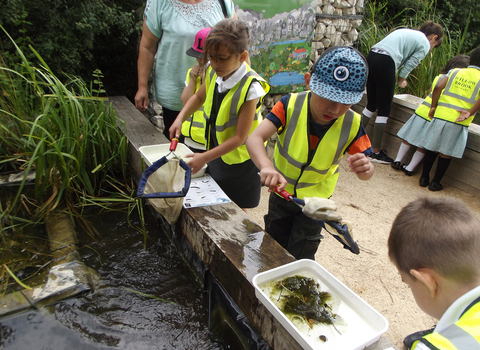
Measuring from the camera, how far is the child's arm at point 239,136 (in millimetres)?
2051

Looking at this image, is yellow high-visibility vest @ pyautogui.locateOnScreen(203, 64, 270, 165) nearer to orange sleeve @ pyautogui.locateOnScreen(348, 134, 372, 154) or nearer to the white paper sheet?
the white paper sheet

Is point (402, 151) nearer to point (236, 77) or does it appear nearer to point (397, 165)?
point (397, 165)

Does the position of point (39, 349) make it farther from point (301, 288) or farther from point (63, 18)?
point (63, 18)

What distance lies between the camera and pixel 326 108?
1.62 m

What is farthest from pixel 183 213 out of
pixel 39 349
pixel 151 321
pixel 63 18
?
pixel 63 18

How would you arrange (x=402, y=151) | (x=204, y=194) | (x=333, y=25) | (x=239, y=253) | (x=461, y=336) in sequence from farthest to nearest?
(x=333, y=25) < (x=402, y=151) < (x=204, y=194) < (x=239, y=253) < (x=461, y=336)

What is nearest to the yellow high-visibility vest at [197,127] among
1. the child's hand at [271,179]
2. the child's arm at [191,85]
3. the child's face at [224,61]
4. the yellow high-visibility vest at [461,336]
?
the child's arm at [191,85]

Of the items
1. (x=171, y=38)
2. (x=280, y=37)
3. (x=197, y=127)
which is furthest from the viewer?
(x=280, y=37)

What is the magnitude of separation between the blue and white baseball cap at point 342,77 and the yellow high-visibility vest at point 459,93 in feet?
9.78

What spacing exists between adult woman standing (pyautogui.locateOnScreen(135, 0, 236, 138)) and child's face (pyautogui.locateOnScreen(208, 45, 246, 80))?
2.69 feet

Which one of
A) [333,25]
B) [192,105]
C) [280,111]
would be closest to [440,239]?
[280,111]

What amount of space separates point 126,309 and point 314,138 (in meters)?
1.28

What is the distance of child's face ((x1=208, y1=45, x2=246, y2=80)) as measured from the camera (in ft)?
6.37

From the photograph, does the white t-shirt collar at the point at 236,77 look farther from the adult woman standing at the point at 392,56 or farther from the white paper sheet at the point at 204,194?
the adult woman standing at the point at 392,56
